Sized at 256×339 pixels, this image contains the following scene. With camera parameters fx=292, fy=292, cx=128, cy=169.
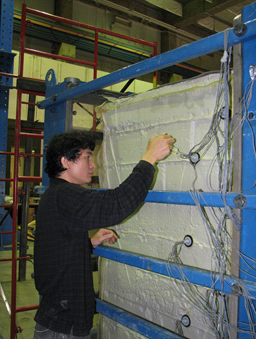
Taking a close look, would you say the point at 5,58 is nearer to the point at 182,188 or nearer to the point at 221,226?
the point at 182,188

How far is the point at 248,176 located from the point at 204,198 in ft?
0.67

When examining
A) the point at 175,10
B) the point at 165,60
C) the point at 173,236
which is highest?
the point at 175,10

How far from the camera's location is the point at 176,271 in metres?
1.39

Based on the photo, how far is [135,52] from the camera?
7.05 metres

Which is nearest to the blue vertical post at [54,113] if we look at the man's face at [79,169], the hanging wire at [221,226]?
the man's face at [79,169]

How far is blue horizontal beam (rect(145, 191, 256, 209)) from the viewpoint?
3.56 feet

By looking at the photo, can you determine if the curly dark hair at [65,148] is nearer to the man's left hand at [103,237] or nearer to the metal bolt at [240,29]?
the man's left hand at [103,237]

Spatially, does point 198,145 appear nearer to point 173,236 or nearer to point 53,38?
point 173,236

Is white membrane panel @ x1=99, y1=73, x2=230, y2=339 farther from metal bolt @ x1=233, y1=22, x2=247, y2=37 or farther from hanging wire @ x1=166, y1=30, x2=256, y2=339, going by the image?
metal bolt @ x1=233, y1=22, x2=247, y2=37

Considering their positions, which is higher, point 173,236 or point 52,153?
point 52,153

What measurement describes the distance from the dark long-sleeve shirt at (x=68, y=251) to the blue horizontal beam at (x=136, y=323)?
24cm

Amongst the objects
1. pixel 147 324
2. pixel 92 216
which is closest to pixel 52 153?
pixel 92 216

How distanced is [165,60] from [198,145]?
17.6 inches

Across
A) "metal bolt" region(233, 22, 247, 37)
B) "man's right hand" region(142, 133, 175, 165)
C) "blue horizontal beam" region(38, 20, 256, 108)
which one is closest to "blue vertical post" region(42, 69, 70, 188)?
"blue horizontal beam" region(38, 20, 256, 108)
